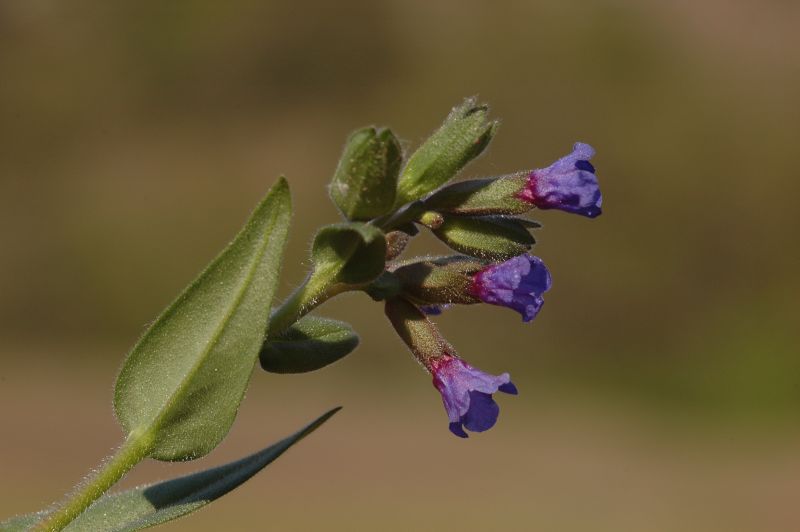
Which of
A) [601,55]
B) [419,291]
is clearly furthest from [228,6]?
[419,291]

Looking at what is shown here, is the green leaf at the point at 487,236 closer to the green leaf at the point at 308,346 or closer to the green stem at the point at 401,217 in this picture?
the green stem at the point at 401,217

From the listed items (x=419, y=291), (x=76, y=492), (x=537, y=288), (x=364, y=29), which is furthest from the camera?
(x=364, y=29)

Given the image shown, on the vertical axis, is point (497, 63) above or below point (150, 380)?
below

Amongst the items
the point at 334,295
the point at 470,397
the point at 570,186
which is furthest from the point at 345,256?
the point at 570,186

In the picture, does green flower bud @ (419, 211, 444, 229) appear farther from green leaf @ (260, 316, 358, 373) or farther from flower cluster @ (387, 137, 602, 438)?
green leaf @ (260, 316, 358, 373)

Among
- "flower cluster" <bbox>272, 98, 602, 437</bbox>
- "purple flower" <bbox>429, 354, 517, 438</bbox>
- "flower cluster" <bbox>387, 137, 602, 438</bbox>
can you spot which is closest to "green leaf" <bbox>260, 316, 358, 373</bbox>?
"flower cluster" <bbox>272, 98, 602, 437</bbox>

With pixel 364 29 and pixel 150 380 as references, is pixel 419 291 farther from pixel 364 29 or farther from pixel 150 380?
pixel 364 29

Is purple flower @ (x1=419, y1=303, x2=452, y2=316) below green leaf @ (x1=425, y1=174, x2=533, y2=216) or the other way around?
below
